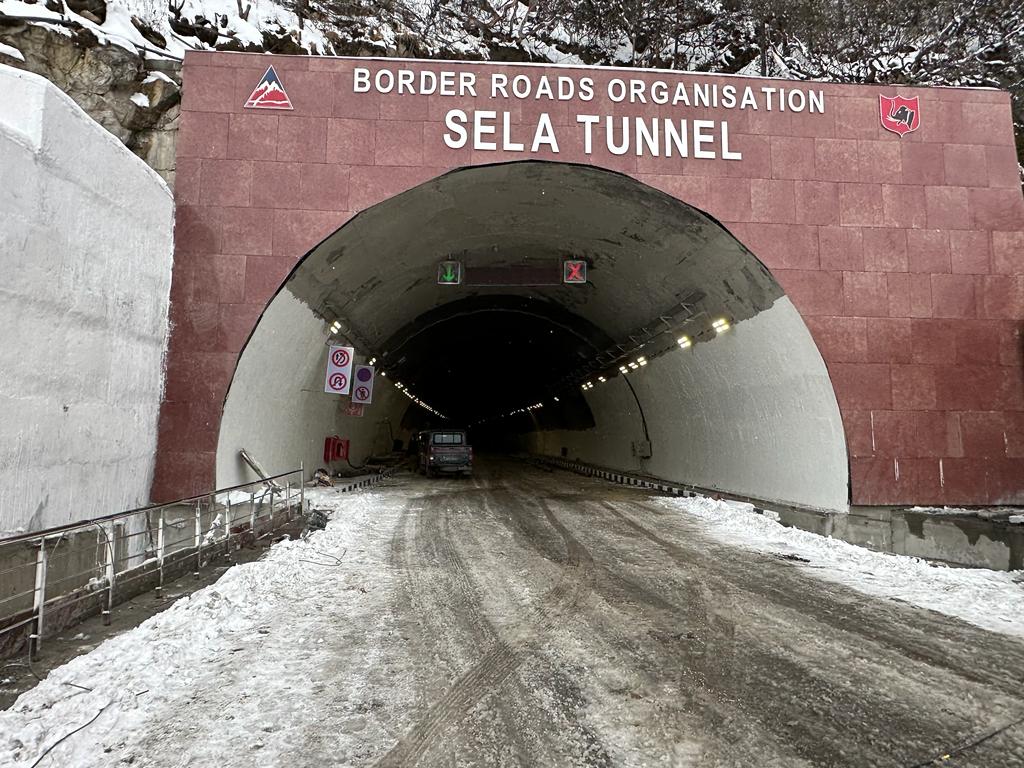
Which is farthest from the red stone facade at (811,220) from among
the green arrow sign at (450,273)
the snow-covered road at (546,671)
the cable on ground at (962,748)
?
the cable on ground at (962,748)

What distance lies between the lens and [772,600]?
751 centimetres

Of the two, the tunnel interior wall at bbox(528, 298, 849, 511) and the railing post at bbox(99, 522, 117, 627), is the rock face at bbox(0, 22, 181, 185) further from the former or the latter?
the tunnel interior wall at bbox(528, 298, 849, 511)

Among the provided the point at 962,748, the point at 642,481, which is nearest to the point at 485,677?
the point at 962,748

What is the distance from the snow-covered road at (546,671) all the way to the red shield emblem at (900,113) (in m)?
9.83

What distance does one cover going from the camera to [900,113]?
13.6 m

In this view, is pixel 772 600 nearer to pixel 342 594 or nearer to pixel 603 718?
pixel 603 718

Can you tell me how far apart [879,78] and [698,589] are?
2235cm

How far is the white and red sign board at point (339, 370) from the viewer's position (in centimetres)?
1653

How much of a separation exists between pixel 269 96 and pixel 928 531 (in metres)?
16.0

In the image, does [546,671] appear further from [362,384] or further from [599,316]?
[362,384]

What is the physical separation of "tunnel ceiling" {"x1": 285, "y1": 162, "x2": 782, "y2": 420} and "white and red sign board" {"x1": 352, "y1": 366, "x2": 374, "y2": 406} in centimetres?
78

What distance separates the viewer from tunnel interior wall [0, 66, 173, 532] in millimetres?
7602

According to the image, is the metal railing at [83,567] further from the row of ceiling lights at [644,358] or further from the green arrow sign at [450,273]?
the row of ceiling lights at [644,358]

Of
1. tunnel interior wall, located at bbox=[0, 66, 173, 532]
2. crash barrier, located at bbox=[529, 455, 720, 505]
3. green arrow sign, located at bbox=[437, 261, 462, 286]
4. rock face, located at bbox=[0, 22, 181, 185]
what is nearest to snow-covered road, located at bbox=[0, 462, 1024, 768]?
tunnel interior wall, located at bbox=[0, 66, 173, 532]
